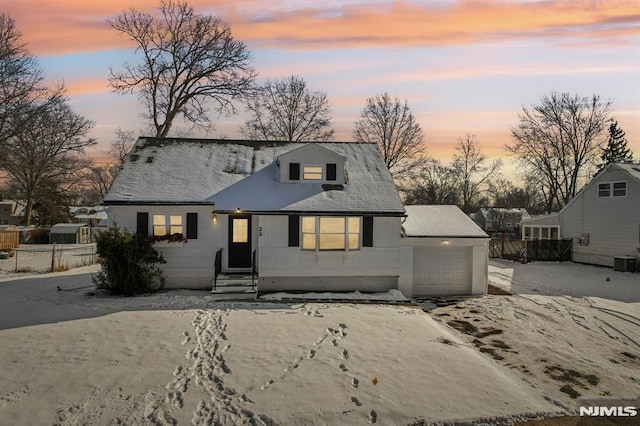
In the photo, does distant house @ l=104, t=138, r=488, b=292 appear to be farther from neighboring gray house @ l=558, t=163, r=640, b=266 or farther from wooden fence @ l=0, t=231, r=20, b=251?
wooden fence @ l=0, t=231, r=20, b=251

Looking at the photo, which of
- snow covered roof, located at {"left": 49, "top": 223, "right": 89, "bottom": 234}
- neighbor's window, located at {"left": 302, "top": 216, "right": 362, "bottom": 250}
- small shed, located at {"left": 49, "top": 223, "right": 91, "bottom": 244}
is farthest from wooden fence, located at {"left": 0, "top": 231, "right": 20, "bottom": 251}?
neighbor's window, located at {"left": 302, "top": 216, "right": 362, "bottom": 250}

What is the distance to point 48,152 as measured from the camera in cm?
3644

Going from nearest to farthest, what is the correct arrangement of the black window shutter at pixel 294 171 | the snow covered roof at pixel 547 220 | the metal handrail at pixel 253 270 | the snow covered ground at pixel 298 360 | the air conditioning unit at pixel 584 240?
the snow covered ground at pixel 298 360
the metal handrail at pixel 253 270
the black window shutter at pixel 294 171
the air conditioning unit at pixel 584 240
the snow covered roof at pixel 547 220

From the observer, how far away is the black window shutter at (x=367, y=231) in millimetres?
14758

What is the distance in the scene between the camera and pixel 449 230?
15.7 metres

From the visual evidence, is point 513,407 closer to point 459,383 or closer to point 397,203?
point 459,383

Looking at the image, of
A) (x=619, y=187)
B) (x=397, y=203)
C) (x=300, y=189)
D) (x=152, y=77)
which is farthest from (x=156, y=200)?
(x=619, y=187)

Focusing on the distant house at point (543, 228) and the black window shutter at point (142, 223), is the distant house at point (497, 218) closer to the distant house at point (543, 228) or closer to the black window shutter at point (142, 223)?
the distant house at point (543, 228)

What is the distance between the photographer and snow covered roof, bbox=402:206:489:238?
606 inches

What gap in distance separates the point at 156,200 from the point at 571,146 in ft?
129

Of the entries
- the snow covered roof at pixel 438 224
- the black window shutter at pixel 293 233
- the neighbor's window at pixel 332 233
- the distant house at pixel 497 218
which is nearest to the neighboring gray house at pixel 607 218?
the snow covered roof at pixel 438 224

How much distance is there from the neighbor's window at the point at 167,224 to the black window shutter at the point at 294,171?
453cm

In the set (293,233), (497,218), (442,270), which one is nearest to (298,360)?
(293,233)

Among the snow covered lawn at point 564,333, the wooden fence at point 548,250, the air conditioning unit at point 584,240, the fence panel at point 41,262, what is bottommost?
the snow covered lawn at point 564,333
